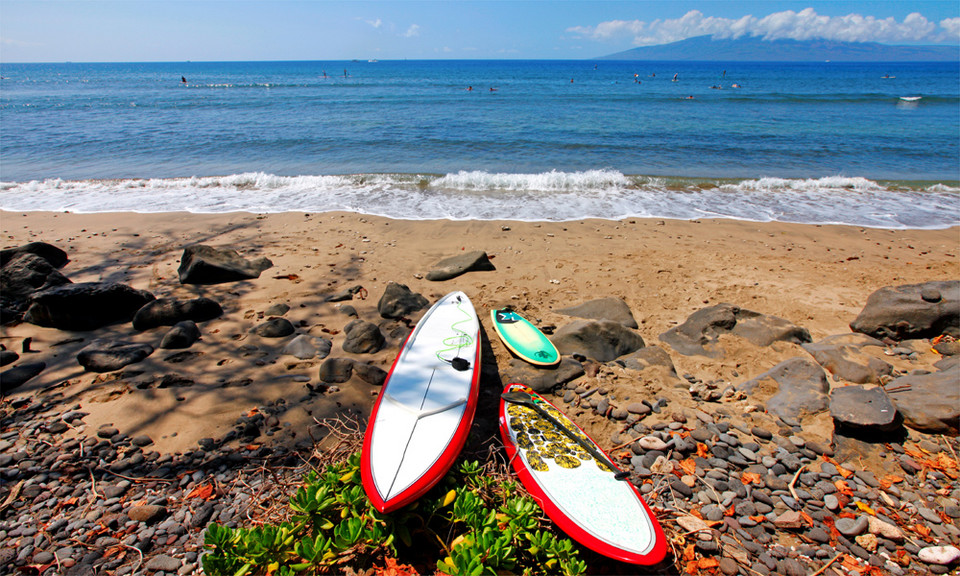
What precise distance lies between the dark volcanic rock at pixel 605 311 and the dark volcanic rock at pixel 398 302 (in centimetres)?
187

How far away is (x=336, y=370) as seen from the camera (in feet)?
14.1

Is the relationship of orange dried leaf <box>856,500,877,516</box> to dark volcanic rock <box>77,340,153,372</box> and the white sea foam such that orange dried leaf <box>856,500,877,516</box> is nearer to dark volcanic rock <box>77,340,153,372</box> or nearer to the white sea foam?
dark volcanic rock <box>77,340,153,372</box>

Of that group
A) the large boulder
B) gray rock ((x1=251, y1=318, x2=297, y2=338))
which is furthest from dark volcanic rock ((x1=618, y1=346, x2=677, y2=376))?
gray rock ((x1=251, y1=318, x2=297, y2=338))

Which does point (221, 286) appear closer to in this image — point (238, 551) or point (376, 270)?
point (376, 270)

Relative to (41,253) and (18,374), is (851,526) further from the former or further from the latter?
(41,253)

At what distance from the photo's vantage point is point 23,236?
8.49 meters

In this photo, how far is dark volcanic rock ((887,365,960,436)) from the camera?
3.43 m

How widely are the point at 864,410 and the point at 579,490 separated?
2441mm

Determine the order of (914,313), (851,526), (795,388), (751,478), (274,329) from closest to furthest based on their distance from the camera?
(851,526) → (751,478) → (795,388) → (914,313) → (274,329)

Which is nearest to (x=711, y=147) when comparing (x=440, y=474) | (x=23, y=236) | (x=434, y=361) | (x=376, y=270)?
(x=376, y=270)

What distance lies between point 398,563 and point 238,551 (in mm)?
854

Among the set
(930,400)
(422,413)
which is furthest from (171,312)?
(930,400)

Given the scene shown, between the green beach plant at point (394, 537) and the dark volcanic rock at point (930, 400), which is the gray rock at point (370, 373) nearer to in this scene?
the green beach plant at point (394, 537)

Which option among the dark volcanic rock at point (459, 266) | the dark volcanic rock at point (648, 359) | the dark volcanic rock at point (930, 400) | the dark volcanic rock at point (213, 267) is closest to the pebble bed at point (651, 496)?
the dark volcanic rock at point (930, 400)
